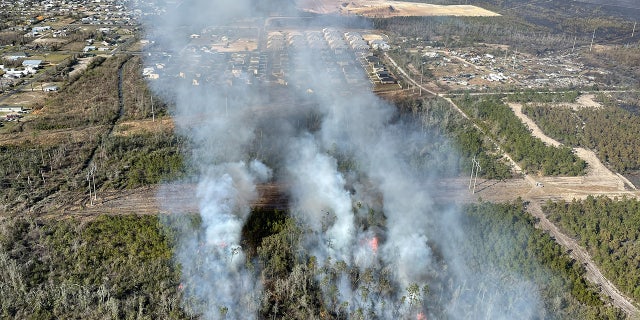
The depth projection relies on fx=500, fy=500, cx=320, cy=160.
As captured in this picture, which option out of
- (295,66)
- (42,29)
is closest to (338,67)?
(295,66)

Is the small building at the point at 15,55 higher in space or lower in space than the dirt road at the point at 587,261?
higher

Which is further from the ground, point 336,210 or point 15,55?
point 336,210

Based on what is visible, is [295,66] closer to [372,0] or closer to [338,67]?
[338,67]

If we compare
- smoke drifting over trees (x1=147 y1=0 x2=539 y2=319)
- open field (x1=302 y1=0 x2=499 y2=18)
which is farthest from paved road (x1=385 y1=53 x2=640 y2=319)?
open field (x1=302 y1=0 x2=499 y2=18)

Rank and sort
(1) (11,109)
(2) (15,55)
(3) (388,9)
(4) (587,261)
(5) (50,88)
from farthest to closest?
(3) (388,9) < (2) (15,55) < (5) (50,88) < (1) (11,109) < (4) (587,261)

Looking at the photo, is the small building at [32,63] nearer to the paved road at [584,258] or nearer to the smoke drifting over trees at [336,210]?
the smoke drifting over trees at [336,210]

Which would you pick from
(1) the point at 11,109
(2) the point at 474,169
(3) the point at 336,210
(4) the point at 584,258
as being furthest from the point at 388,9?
(3) the point at 336,210

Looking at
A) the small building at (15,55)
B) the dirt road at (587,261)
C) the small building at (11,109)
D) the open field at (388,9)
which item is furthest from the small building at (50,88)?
the dirt road at (587,261)

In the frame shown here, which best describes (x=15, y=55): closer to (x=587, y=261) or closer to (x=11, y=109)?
(x=11, y=109)
